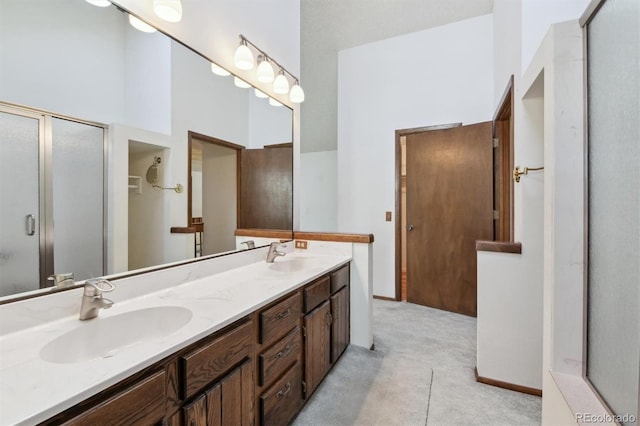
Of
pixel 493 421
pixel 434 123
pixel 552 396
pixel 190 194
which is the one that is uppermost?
pixel 434 123

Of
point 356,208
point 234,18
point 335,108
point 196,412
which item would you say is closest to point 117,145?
point 196,412

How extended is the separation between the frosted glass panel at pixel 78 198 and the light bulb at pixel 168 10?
1.95 ft

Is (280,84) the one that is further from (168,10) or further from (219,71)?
(168,10)

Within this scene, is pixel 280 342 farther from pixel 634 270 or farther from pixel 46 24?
pixel 46 24

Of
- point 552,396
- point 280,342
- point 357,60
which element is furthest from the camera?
point 357,60

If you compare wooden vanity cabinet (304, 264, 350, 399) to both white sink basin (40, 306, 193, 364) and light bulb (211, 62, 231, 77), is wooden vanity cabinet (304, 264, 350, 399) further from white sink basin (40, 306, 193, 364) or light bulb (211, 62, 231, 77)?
light bulb (211, 62, 231, 77)

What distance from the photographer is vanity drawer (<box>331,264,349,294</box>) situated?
190 cm

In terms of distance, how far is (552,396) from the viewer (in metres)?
1.07

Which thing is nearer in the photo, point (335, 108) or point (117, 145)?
point (117, 145)

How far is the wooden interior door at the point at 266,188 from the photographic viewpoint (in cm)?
200

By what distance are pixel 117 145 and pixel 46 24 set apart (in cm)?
42

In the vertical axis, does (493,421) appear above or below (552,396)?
below

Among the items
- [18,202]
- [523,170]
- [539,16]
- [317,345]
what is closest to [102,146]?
[18,202]

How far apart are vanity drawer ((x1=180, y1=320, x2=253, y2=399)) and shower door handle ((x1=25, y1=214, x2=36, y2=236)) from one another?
2.21 ft
